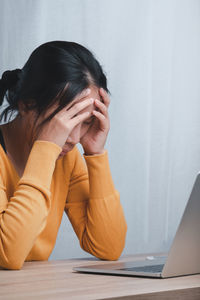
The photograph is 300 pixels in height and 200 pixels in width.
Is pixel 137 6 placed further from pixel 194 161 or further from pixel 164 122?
pixel 194 161

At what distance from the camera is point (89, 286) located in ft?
2.46

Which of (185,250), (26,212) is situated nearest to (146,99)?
(26,212)

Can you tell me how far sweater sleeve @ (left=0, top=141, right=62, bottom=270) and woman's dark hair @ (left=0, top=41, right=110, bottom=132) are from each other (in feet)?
0.47

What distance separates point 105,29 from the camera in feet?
7.07

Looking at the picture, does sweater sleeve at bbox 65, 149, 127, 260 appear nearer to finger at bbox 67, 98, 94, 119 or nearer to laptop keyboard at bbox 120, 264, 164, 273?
finger at bbox 67, 98, 94, 119

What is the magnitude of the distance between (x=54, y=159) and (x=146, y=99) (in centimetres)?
122

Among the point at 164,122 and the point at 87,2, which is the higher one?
the point at 87,2

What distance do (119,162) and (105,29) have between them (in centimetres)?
62

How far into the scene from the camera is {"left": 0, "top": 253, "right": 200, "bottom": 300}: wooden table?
0.67 m

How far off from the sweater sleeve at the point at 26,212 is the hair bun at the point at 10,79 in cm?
29

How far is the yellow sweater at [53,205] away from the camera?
1.00m

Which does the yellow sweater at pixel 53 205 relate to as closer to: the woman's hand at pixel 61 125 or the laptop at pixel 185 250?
the woman's hand at pixel 61 125

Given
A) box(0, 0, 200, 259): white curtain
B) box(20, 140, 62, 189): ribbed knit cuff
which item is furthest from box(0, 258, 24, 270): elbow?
box(0, 0, 200, 259): white curtain

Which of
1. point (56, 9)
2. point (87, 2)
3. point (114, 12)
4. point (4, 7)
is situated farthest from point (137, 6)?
point (4, 7)
